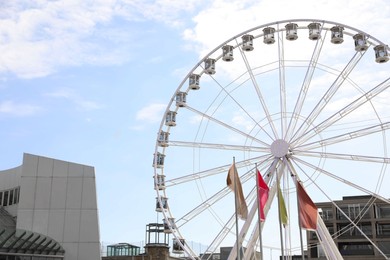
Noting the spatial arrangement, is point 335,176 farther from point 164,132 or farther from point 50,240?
point 50,240

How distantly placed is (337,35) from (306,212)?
11752 millimetres

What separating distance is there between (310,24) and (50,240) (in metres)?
20.0

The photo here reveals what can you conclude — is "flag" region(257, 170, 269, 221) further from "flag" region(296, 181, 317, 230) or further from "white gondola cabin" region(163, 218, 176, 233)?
"white gondola cabin" region(163, 218, 176, 233)

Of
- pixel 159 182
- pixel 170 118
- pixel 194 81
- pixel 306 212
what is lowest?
pixel 306 212

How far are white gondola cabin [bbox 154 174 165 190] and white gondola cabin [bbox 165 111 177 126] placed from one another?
337 cm

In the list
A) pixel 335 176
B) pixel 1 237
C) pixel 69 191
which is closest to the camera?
pixel 1 237

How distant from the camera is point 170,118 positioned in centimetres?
3722

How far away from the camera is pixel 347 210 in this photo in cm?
8500

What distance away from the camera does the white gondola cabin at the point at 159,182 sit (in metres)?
36.0

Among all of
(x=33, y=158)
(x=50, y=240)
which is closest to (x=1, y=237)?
(x=50, y=240)

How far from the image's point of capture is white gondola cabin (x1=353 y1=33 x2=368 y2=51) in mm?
33281

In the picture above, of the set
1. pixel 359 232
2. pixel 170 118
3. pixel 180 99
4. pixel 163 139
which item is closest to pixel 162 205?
pixel 163 139

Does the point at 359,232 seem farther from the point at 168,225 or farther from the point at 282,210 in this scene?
the point at 282,210

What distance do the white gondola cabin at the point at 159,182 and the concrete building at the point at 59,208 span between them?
393 cm
